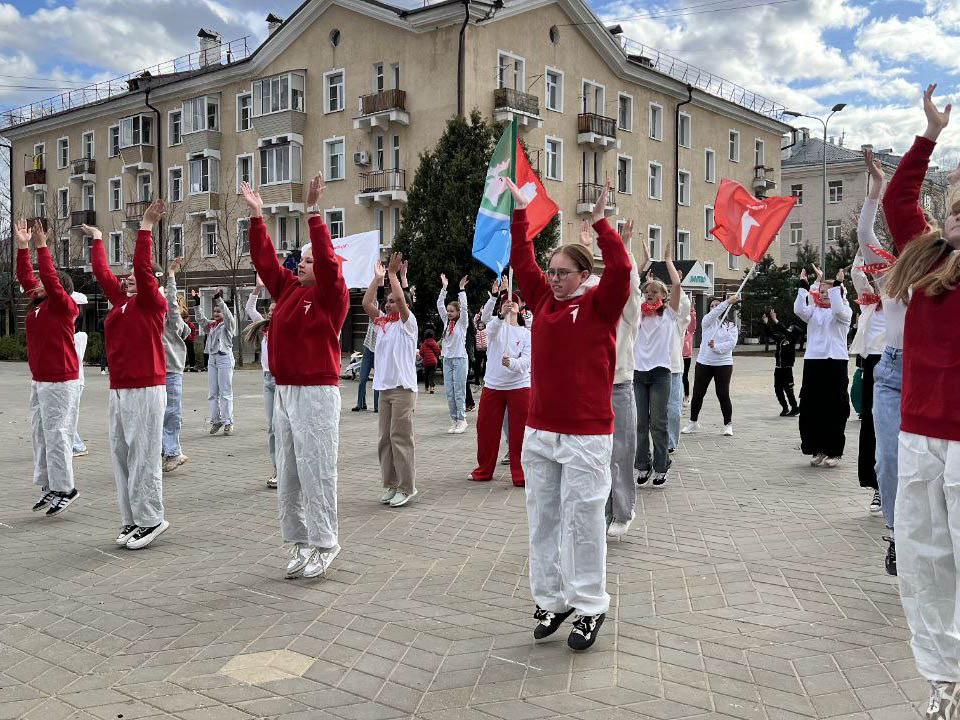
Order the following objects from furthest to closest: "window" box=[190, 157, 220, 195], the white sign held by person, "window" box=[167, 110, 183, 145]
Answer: "window" box=[167, 110, 183, 145]
"window" box=[190, 157, 220, 195]
the white sign held by person

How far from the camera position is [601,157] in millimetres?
40656

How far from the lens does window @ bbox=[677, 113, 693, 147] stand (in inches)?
1773

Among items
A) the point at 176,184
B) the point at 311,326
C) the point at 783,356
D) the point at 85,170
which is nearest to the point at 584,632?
the point at 311,326

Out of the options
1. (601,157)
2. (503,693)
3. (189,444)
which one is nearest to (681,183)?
(601,157)

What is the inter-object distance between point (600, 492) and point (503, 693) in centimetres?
117

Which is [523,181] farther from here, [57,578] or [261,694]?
[261,694]

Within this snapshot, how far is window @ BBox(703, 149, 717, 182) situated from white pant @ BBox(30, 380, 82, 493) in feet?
142

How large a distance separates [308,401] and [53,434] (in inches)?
131

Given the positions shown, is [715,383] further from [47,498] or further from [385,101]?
[385,101]

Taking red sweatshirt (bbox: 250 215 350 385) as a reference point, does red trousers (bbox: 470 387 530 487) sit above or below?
below

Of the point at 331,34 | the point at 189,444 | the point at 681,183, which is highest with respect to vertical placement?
the point at 331,34

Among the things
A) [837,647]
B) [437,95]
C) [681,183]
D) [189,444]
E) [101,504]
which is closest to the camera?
[837,647]

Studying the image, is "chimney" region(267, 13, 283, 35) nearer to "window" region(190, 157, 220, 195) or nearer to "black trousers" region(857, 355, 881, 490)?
"window" region(190, 157, 220, 195)

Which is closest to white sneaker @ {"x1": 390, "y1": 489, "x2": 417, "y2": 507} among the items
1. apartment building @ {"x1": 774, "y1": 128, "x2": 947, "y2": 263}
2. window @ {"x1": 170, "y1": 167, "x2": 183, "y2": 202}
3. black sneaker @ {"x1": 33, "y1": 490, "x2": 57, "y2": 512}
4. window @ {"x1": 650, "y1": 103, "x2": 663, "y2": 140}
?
black sneaker @ {"x1": 33, "y1": 490, "x2": 57, "y2": 512}
